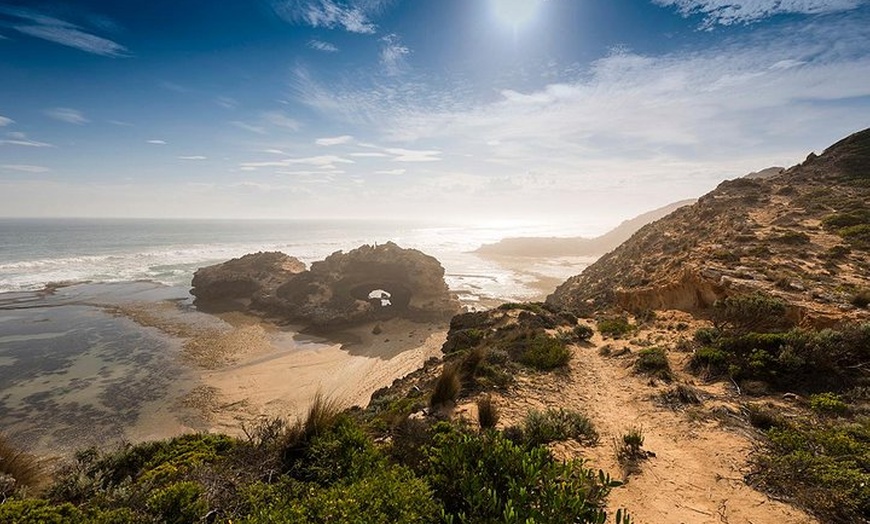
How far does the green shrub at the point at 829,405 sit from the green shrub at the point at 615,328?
7.48 m

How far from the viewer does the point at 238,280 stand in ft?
134

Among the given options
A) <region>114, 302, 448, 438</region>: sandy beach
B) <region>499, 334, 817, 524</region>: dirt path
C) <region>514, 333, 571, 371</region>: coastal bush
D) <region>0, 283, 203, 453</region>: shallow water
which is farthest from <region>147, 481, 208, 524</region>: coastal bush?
<region>0, 283, 203, 453</region>: shallow water

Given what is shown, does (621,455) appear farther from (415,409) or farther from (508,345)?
(508,345)

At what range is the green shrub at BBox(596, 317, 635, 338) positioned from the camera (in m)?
15.5

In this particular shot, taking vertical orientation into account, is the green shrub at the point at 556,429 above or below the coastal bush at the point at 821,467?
below

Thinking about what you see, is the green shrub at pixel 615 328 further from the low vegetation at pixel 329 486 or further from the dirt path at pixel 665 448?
the low vegetation at pixel 329 486

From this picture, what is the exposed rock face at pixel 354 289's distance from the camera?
113 ft

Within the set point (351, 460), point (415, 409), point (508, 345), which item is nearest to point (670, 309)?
point (508, 345)

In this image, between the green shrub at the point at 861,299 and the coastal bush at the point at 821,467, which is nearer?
the coastal bush at the point at 821,467

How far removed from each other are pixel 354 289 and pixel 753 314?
3224cm

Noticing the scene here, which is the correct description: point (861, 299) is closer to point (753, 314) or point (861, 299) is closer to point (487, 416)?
point (753, 314)

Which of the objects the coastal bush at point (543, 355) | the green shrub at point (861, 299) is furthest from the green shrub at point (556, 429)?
the green shrub at point (861, 299)

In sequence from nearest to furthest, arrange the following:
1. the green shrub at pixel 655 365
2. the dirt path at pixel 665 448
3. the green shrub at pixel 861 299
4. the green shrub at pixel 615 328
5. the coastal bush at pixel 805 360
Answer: the dirt path at pixel 665 448 < the coastal bush at pixel 805 360 < the green shrub at pixel 655 365 < the green shrub at pixel 861 299 < the green shrub at pixel 615 328

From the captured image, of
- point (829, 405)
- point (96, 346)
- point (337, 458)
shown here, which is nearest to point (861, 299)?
point (829, 405)
